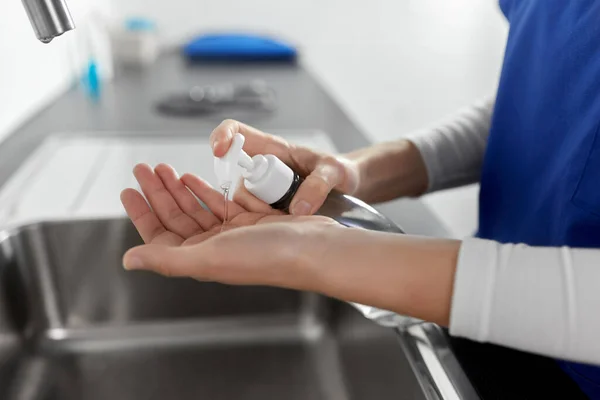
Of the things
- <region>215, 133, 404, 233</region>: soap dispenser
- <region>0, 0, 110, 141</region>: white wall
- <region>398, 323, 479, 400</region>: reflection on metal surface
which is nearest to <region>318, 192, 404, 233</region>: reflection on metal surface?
<region>215, 133, 404, 233</region>: soap dispenser

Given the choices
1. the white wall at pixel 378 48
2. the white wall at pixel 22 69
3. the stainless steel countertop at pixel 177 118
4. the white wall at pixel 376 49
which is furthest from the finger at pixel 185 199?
the white wall at pixel 376 49

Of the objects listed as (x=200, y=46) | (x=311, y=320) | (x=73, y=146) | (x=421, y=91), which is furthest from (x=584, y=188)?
(x=421, y=91)

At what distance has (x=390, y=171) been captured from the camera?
634mm

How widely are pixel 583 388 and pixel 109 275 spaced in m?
0.52

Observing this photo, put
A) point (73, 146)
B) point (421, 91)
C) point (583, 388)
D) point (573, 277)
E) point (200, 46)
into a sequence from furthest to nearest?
point (421, 91) < point (200, 46) < point (73, 146) < point (583, 388) < point (573, 277)

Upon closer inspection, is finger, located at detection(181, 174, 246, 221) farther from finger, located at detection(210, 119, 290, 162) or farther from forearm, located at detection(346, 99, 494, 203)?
forearm, located at detection(346, 99, 494, 203)

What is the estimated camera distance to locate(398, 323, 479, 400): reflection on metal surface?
446 mm

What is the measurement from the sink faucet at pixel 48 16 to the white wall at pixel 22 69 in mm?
539

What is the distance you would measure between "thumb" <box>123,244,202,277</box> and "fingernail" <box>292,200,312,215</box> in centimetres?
11

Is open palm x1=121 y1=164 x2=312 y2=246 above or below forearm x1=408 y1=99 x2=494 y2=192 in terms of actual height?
above

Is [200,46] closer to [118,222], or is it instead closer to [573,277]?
[118,222]

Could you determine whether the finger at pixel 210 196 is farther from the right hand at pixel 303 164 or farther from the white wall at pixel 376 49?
the white wall at pixel 376 49

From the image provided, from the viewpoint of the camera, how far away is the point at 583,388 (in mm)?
457

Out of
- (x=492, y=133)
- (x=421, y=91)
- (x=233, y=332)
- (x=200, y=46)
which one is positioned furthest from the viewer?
(x=421, y=91)
